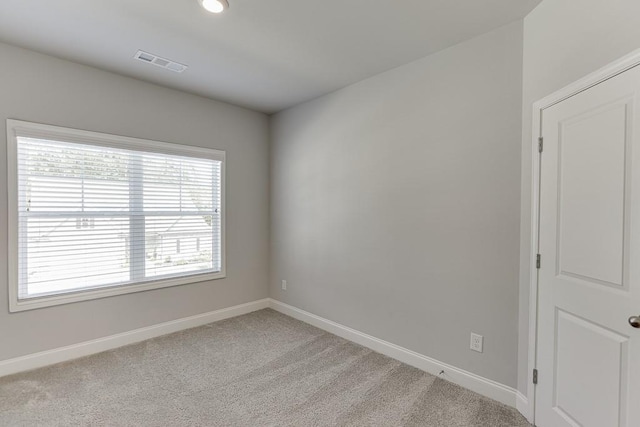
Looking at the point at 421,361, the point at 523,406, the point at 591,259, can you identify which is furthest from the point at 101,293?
the point at 591,259

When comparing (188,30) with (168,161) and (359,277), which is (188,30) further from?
(359,277)

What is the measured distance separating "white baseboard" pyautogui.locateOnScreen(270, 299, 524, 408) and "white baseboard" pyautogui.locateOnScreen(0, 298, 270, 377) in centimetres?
99

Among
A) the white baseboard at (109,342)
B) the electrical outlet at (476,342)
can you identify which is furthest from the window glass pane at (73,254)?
the electrical outlet at (476,342)

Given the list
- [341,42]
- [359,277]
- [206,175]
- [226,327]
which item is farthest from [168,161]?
[359,277]

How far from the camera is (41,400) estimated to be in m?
2.10

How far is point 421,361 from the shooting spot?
100 inches

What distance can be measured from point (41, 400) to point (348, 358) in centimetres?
235

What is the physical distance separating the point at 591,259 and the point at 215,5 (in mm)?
2673

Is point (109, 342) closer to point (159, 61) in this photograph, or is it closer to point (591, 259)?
point (159, 61)

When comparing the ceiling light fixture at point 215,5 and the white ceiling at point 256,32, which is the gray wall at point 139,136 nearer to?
the white ceiling at point 256,32

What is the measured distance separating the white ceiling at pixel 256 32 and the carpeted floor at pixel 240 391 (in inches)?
107

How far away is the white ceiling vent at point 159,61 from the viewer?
254 cm

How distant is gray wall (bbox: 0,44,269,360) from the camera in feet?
8.05

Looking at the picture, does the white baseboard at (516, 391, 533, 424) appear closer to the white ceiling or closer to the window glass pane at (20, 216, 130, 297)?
the white ceiling
